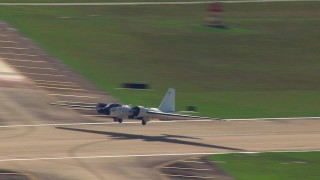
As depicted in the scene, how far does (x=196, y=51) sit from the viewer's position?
11738cm

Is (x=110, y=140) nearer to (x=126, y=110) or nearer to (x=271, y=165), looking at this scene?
(x=126, y=110)

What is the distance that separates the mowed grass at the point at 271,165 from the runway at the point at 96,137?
82.4 inches

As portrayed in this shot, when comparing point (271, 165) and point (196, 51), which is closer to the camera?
point (271, 165)

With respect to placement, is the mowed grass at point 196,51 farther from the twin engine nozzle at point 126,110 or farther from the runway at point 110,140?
the twin engine nozzle at point 126,110

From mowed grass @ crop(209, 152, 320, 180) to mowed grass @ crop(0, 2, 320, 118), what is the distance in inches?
609

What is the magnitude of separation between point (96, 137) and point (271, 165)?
49.0 feet

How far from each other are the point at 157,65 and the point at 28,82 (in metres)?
18.2

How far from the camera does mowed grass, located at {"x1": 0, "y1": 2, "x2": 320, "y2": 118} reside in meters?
99.0

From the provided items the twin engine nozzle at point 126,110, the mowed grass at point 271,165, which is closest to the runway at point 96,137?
the mowed grass at point 271,165

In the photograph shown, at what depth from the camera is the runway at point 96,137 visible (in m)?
69.3

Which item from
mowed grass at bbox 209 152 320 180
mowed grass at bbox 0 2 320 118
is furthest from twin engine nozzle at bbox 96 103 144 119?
mowed grass at bbox 0 2 320 118

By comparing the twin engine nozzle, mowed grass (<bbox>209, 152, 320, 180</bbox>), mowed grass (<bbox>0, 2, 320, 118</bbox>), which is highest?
mowed grass (<bbox>0, 2, 320, 118</bbox>)

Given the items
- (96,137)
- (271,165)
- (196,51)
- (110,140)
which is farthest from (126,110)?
(196,51)

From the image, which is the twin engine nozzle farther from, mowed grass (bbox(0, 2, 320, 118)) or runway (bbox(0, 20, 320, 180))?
mowed grass (bbox(0, 2, 320, 118))
